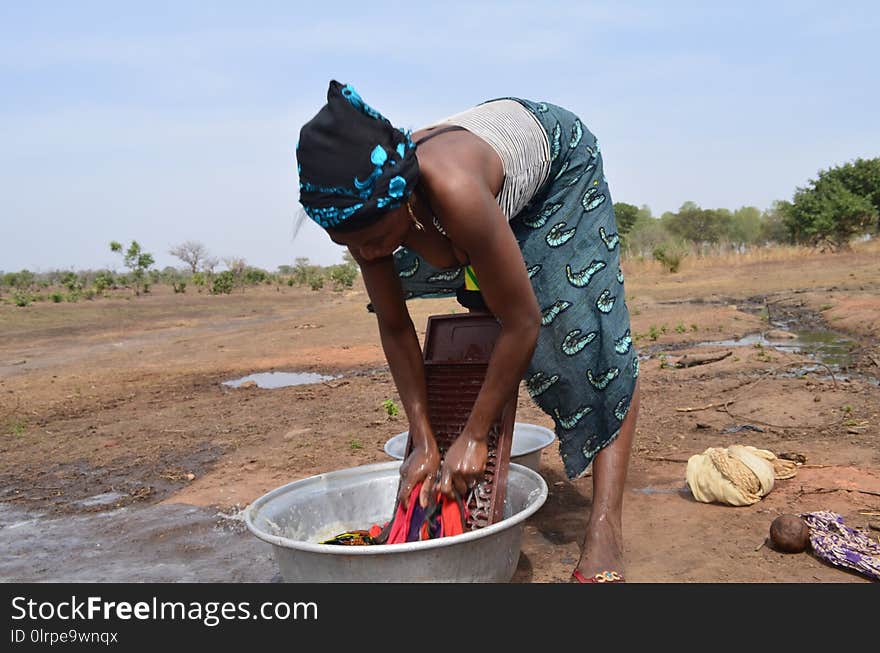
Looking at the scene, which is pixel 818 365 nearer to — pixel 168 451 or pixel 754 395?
pixel 754 395

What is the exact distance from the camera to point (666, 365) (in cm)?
637

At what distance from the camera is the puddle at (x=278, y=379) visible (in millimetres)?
7398

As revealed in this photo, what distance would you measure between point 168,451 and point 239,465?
2.39 ft

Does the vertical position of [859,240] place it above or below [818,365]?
above

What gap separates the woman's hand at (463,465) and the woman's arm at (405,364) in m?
0.11

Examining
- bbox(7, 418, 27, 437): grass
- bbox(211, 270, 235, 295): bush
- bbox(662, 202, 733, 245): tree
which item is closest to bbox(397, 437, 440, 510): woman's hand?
bbox(7, 418, 27, 437): grass

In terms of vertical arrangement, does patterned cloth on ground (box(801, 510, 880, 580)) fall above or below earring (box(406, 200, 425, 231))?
below

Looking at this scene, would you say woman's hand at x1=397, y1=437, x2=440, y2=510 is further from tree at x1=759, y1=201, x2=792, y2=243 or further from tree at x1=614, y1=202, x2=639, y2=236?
tree at x1=759, y1=201, x2=792, y2=243

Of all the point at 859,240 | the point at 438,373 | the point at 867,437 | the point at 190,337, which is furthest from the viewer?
the point at 859,240

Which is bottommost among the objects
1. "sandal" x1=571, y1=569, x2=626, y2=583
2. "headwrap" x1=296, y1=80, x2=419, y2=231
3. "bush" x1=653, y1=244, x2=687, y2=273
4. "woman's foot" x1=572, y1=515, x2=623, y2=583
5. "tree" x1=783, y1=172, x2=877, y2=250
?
"sandal" x1=571, y1=569, x2=626, y2=583

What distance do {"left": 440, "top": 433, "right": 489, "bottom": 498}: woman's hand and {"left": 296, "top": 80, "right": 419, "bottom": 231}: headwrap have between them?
2.47 feet

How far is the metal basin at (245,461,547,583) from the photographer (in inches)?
74.4

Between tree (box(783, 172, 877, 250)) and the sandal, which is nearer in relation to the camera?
the sandal
